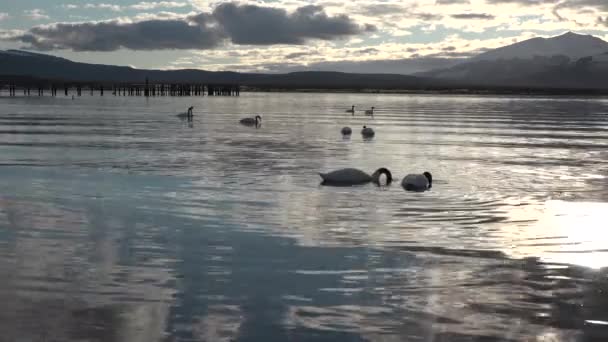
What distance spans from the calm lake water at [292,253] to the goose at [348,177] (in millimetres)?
684

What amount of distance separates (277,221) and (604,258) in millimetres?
6092

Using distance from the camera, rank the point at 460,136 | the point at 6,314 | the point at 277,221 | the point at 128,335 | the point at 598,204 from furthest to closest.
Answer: the point at 460,136 < the point at 598,204 < the point at 277,221 < the point at 6,314 < the point at 128,335

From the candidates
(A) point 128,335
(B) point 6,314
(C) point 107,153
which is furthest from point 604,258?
(C) point 107,153

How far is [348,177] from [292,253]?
354 inches

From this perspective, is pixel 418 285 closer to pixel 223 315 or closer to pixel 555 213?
pixel 223 315

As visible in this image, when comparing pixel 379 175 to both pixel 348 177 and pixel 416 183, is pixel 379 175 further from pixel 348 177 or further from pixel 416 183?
pixel 416 183

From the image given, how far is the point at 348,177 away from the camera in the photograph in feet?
66.7

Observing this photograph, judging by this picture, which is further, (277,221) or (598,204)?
(598,204)

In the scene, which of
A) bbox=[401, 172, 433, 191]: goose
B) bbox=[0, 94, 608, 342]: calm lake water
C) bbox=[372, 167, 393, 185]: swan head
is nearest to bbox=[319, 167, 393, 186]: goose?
bbox=[372, 167, 393, 185]: swan head

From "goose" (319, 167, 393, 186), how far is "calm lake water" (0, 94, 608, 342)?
2.25 feet

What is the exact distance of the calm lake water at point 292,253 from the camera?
806 cm

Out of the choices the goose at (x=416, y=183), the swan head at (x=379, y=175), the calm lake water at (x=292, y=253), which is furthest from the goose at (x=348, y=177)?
the goose at (x=416, y=183)

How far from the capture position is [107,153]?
2769 centimetres

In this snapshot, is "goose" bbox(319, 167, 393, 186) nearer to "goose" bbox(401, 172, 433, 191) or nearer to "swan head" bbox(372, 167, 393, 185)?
"swan head" bbox(372, 167, 393, 185)
